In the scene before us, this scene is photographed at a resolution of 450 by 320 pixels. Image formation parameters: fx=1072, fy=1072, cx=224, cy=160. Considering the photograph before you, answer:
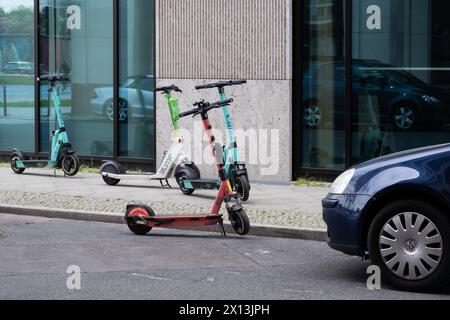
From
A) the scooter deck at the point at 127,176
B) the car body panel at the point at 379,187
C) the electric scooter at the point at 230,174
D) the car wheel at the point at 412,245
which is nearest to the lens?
the car wheel at the point at 412,245

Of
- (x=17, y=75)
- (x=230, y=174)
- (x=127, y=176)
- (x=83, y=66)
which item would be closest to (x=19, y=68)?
(x=17, y=75)

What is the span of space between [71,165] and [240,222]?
555 centimetres

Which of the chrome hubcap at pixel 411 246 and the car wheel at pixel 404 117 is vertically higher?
the car wheel at pixel 404 117

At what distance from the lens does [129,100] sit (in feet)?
53.9

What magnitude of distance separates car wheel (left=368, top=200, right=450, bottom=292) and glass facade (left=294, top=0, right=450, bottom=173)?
20.2 feet

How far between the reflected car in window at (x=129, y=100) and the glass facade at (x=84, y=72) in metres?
0.02

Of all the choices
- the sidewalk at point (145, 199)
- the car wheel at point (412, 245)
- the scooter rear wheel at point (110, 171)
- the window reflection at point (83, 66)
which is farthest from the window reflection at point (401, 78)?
the car wheel at point (412, 245)

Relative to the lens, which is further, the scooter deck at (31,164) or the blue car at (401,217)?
the scooter deck at (31,164)

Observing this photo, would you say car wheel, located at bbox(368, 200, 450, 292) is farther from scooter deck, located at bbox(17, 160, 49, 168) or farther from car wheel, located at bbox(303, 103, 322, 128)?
scooter deck, located at bbox(17, 160, 49, 168)

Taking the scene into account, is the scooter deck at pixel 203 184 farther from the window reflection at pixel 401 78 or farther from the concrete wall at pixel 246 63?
the window reflection at pixel 401 78

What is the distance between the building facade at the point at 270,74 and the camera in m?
14.1

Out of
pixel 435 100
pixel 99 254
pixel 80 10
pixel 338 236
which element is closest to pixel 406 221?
pixel 338 236
